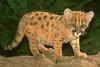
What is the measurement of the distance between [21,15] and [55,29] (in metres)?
2.77

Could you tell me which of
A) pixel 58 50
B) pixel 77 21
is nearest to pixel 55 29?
pixel 58 50

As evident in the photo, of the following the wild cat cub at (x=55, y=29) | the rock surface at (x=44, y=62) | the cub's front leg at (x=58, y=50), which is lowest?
the rock surface at (x=44, y=62)

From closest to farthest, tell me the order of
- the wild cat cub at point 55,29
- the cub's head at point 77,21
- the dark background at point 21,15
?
1. the cub's head at point 77,21
2. the wild cat cub at point 55,29
3. the dark background at point 21,15

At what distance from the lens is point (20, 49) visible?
34.3 feet

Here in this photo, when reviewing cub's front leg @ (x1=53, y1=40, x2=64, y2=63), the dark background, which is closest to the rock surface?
cub's front leg @ (x1=53, y1=40, x2=64, y2=63)

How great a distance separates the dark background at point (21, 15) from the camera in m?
10.3

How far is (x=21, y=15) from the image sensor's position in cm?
1060

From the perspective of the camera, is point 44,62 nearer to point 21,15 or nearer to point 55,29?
point 55,29

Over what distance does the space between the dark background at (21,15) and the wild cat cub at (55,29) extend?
184 centimetres

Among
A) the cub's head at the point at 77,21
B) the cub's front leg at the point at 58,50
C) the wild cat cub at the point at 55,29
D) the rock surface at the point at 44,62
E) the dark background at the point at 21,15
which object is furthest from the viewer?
the dark background at the point at 21,15

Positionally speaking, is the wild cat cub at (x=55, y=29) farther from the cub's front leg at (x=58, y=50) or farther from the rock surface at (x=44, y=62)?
the rock surface at (x=44, y=62)

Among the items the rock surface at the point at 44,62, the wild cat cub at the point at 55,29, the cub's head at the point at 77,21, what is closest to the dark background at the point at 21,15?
the wild cat cub at the point at 55,29

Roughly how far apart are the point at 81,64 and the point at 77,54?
1.87 feet

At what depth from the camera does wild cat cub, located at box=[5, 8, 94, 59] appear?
7.59 meters
